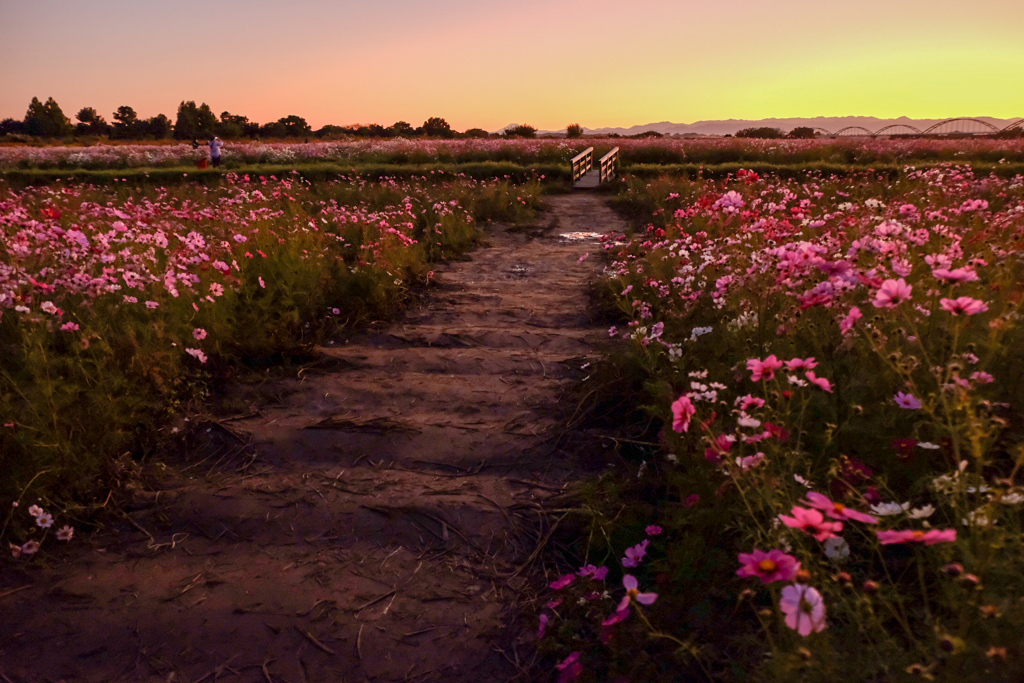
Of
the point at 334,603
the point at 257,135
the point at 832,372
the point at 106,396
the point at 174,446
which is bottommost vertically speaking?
the point at 334,603

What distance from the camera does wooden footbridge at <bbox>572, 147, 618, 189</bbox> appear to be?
57.6 ft

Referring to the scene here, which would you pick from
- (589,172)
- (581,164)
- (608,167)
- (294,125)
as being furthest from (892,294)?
(294,125)

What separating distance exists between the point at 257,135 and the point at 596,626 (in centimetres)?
5848

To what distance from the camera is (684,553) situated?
2088 mm

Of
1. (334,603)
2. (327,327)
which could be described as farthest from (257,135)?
(334,603)

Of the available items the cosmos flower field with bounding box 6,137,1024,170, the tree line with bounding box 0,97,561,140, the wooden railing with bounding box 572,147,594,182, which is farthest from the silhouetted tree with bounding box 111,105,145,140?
the wooden railing with bounding box 572,147,594,182

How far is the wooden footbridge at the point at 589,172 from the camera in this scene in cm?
1755

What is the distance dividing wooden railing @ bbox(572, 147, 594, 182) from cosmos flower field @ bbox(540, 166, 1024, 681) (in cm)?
1450

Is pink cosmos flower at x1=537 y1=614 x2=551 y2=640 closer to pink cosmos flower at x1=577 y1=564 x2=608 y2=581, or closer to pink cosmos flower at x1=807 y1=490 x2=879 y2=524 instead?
pink cosmos flower at x1=577 y1=564 x2=608 y2=581

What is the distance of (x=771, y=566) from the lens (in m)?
1.22

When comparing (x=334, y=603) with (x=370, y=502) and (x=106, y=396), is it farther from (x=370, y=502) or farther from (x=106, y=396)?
(x=106, y=396)

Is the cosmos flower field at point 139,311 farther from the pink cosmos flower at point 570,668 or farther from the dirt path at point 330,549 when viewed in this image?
the pink cosmos flower at point 570,668

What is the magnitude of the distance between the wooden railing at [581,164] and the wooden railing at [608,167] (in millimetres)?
711

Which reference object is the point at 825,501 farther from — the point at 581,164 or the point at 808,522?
the point at 581,164
